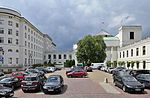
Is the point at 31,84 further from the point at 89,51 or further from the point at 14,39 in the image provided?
the point at 89,51

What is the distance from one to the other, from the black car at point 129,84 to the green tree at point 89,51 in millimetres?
63039

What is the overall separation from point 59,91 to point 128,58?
58.2 m

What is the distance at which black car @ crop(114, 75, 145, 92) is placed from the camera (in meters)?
23.0

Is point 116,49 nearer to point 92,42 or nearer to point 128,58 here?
point 92,42

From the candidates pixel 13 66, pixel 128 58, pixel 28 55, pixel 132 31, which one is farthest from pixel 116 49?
pixel 13 66

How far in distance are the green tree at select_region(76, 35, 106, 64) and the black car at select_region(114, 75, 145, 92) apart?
63039 mm

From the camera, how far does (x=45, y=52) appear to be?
138 metres

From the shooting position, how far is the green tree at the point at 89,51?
9011 centimetres

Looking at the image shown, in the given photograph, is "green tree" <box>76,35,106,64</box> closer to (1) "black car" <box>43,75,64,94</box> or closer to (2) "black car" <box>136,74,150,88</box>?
(2) "black car" <box>136,74,150,88</box>

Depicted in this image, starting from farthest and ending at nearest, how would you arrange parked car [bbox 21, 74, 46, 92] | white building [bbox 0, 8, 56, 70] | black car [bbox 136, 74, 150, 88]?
white building [bbox 0, 8, 56, 70], black car [bbox 136, 74, 150, 88], parked car [bbox 21, 74, 46, 92]

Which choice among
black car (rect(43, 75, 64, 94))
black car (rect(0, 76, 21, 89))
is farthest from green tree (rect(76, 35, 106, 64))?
black car (rect(43, 75, 64, 94))

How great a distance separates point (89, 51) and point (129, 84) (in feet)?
217

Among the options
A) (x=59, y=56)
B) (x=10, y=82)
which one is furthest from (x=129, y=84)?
(x=59, y=56)

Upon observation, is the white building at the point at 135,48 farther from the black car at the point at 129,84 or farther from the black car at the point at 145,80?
the black car at the point at 129,84
